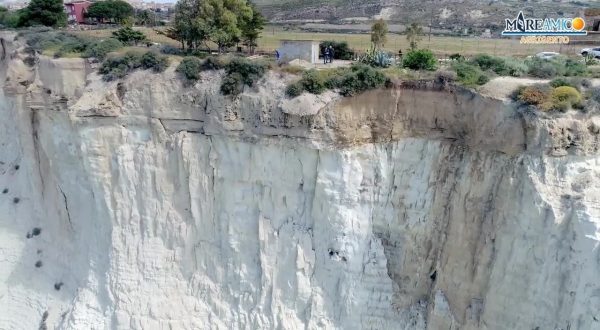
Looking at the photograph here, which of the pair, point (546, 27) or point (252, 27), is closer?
point (546, 27)

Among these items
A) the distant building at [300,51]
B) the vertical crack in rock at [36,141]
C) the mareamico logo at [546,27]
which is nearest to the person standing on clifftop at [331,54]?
the distant building at [300,51]

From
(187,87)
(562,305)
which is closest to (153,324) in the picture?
(187,87)

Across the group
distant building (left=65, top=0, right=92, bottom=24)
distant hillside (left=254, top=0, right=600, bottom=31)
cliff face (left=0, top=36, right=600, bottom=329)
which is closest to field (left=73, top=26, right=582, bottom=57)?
cliff face (left=0, top=36, right=600, bottom=329)

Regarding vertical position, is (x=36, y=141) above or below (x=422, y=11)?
below

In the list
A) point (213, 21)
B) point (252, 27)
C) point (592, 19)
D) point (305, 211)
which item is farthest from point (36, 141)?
point (592, 19)

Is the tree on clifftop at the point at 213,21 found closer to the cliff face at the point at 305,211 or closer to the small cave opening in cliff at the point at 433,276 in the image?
the cliff face at the point at 305,211

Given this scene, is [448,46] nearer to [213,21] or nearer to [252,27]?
[252,27]
